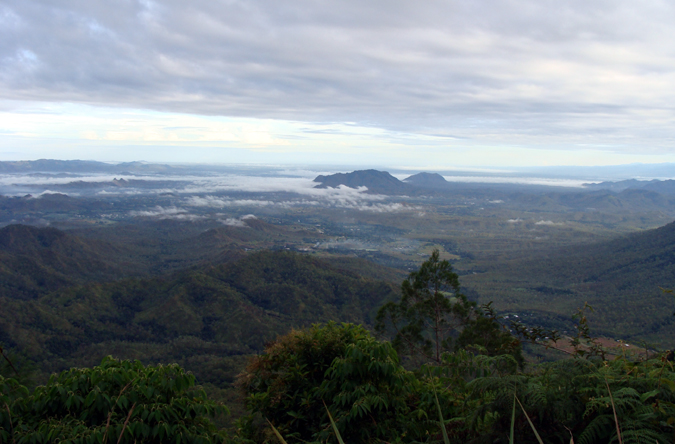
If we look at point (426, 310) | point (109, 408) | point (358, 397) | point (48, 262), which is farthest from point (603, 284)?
point (48, 262)

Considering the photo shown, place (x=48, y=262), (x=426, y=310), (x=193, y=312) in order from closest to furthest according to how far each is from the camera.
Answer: (x=426, y=310), (x=193, y=312), (x=48, y=262)

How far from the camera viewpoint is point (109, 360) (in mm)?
7770

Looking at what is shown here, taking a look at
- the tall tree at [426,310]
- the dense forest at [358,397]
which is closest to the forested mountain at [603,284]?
the tall tree at [426,310]

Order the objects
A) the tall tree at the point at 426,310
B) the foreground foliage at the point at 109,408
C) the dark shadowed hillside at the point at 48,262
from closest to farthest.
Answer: the foreground foliage at the point at 109,408
the tall tree at the point at 426,310
the dark shadowed hillside at the point at 48,262

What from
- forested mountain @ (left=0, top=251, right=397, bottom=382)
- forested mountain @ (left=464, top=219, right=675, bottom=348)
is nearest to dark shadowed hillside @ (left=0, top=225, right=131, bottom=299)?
forested mountain @ (left=0, top=251, right=397, bottom=382)

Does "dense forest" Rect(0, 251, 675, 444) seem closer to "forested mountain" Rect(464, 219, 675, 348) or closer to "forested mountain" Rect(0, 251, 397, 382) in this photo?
"forested mountain" Rect(0, 251, 397, 382)

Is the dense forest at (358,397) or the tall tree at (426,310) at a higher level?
the dense forest at (358,397)

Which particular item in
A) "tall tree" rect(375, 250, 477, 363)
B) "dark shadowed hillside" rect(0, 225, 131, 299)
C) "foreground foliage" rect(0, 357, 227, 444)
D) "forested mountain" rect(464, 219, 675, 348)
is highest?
"foreground foliage" rect(0, 357, 227, 444)

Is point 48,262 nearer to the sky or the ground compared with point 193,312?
nearer to the sky

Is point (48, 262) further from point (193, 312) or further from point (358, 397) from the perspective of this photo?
point (358, 397)

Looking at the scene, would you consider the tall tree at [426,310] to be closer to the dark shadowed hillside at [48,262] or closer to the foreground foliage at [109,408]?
the foreground foliage at [109,408]

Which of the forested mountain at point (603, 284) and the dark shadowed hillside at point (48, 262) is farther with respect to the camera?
the dark shadowed hillside at point (48, 262)

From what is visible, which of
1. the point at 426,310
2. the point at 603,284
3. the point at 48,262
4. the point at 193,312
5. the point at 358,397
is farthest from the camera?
the point at 48,262

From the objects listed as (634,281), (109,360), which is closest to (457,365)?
(109,360)
